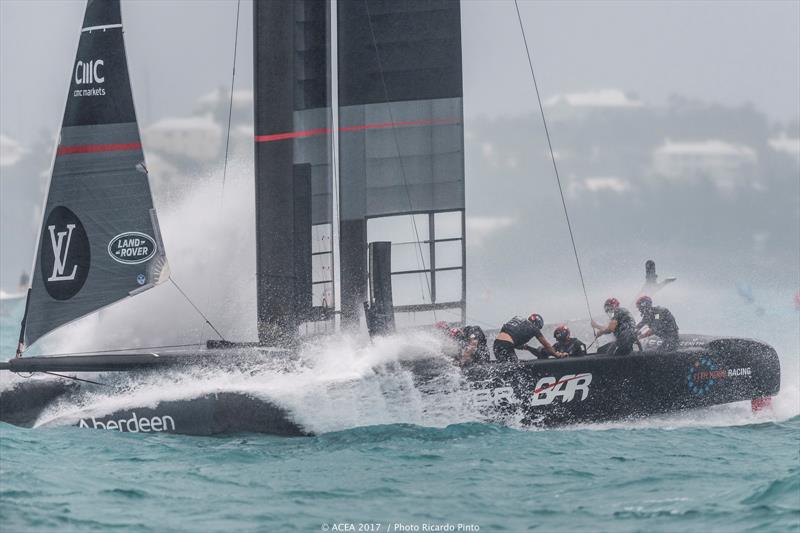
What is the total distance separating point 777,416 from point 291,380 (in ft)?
16.5

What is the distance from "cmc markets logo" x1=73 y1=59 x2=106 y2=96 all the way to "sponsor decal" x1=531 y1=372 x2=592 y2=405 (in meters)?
4.78

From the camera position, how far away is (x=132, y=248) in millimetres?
10266

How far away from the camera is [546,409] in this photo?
34.3 feet

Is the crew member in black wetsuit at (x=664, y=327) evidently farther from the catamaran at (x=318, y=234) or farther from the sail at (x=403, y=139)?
the sail at (x=403, y=139)

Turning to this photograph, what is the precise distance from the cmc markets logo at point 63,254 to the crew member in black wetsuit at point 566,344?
4.47 metres

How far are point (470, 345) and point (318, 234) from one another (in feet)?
7.31

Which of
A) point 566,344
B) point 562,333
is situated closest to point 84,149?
point 562,333

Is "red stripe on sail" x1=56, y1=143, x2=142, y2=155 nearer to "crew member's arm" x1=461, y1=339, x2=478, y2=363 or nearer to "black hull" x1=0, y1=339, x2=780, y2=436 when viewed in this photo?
"black hull" x1=0, y1=339, x2=780, y2=436

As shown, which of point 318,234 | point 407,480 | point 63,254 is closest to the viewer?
point 407,480

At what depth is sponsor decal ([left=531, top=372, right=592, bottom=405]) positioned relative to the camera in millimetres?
10430

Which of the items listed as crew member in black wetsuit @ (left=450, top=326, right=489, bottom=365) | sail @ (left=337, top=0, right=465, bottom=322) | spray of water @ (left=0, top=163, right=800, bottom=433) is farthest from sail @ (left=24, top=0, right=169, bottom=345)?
crew member in black wetsuit @ (left=450, top=326, right=489, bottom=365)

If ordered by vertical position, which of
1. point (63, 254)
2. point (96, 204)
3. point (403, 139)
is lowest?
point (63, 254)

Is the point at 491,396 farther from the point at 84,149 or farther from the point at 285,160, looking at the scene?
the point at 84,149

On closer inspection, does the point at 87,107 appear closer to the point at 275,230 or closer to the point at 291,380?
the point at 275,230
